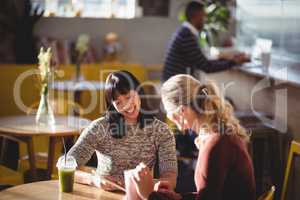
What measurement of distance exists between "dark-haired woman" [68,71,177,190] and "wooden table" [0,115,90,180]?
109cm

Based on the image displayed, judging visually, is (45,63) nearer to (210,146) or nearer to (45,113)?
(45,113)

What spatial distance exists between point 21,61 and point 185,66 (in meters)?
1.99

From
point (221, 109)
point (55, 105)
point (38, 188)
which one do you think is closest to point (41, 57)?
point (55, 105)

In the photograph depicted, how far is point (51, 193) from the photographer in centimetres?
221

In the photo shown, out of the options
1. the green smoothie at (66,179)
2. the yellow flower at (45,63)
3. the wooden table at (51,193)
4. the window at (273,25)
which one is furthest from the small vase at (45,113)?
the window at (273,25)

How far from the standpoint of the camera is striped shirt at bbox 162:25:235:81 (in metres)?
4.46

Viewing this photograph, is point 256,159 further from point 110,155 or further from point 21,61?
point 21,61

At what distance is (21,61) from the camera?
18.5 ft

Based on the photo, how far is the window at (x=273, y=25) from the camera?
383 centimetres

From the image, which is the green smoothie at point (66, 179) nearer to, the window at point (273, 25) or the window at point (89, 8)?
the window at point (273, 25)

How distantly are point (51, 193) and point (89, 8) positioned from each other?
4.20 metres

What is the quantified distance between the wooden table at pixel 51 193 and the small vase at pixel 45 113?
1.46 metres

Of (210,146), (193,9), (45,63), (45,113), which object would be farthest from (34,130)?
(210,146)

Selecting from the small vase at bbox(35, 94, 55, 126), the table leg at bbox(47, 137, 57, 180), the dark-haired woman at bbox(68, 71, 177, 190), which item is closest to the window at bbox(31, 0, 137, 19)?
the small vase at bbox(35, 94, 55, 126)
